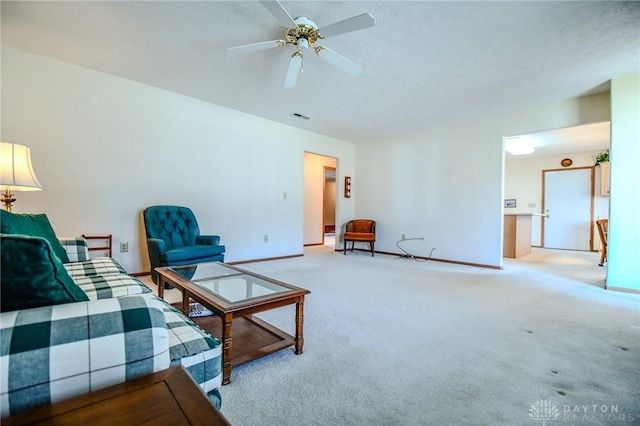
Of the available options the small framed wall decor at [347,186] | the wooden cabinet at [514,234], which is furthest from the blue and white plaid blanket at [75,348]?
the wooden cabinet at [514,234]

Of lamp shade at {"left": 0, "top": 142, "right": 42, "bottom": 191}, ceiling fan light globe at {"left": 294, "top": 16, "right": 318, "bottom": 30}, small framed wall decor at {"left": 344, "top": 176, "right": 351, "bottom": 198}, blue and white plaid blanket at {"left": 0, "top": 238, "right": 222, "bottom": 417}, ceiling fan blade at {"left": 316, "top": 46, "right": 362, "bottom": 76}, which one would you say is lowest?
blue and white plaid blanket at {"left": 0, "top": 238, "right": 222, "bottom": 417}

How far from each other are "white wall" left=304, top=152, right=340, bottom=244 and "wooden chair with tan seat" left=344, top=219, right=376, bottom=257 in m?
1.14

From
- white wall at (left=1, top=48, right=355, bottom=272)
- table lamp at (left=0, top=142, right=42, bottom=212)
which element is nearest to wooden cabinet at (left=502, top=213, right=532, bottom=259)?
white wall at (left=1, top=48, right=355, bottom=272)

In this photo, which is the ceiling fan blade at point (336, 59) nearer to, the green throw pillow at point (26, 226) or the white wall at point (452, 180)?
the green throw pillow at point (26, 226)

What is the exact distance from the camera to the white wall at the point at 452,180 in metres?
4.10

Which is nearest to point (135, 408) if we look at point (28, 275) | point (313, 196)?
point (28, 275)

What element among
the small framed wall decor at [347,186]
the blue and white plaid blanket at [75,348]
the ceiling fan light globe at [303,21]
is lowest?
the blue and white plaid blanket at [75,348]

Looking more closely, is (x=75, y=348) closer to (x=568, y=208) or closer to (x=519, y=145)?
(x=519, y=145)

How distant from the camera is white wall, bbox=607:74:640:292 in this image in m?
3.07

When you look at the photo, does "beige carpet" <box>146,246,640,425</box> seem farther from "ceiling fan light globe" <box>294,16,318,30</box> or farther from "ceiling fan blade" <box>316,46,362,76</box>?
"ceiling fan light globe" <box>294,16,318,30</box>

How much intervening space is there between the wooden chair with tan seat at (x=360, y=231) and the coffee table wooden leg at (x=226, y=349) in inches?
165

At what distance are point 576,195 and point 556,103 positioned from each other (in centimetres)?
373

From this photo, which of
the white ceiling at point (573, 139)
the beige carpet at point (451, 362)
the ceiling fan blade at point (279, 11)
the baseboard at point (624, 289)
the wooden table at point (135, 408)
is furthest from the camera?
the white ceiling at point (573, 139)

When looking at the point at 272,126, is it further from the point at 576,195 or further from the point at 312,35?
the point at 576,195
